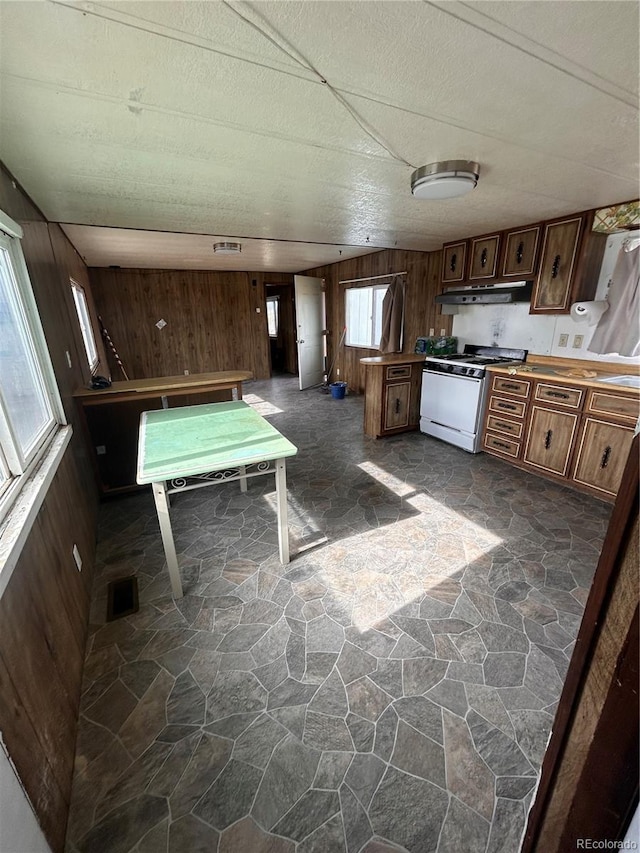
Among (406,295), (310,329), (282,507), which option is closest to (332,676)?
(282,507)

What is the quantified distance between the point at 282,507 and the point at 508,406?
264cm

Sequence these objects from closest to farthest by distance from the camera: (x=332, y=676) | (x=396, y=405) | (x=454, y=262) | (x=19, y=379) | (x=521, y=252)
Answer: (x=332, y=676) → (x=19, y=379) → (x=521, y=252) → (x=454, y=262) → (x=396, y=405)

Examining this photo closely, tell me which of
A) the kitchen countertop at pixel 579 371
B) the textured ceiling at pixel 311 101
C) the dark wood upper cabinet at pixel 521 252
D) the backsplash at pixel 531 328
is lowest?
the kitchen countertop at pixel 579 371

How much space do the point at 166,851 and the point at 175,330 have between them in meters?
7.14

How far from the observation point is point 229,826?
3.67 ft

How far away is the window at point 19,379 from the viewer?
1.39 metres

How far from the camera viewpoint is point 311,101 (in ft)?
4.42

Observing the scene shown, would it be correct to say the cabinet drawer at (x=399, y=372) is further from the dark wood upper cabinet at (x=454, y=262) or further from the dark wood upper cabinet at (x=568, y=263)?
the dark wood upper cabinet at (x=568, y=263)

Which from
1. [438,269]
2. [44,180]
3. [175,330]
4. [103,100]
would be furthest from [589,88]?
[175,330]

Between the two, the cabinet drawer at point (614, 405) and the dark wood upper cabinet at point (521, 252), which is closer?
the cabinet drawer at point (614, 405)

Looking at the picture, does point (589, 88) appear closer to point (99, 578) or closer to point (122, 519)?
point (99, 578)

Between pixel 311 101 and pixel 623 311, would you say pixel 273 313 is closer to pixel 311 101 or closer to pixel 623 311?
pixel 623 311

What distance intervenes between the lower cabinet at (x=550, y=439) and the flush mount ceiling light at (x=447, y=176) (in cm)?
210

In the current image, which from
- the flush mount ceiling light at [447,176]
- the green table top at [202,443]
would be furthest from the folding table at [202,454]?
the flush mount ceiling light at [447,176]
